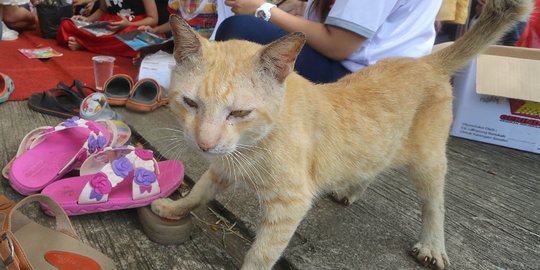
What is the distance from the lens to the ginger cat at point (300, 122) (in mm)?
1169

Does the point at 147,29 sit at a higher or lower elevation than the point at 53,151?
lower

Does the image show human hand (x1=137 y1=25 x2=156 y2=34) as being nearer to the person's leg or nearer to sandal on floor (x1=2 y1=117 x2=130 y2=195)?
the person's leg

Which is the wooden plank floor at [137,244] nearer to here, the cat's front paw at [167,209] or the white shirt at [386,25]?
the cat's front paw at [167,209]

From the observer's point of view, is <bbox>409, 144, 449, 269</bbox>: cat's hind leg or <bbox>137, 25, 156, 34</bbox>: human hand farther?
<bbox>137, 25, 156, 34</bbox>: human hand

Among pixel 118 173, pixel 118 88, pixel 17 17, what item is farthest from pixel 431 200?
pixel 17 17

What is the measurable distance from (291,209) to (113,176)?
0.80m

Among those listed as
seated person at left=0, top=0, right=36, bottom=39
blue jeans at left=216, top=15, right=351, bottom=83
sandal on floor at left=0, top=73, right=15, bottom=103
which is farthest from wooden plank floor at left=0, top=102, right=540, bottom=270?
seated person at left=0, top=0, right=36, bottom=39

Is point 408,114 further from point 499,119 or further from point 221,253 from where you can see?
point 499,119

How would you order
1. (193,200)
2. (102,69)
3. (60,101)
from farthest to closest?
(102,69) < (60,101) < (193,200)

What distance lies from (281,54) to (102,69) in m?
2.61

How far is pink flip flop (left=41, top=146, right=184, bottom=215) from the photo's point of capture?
151 centimetres

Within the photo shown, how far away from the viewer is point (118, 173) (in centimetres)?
159

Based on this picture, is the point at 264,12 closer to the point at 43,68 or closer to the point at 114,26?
the point at 43,68

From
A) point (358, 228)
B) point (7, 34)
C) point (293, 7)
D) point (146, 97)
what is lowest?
point (7, 34)
